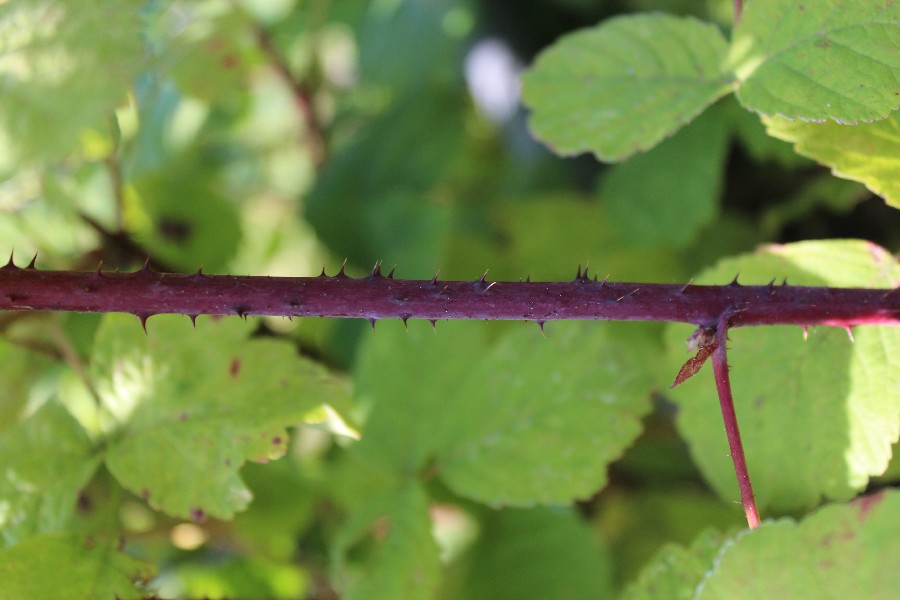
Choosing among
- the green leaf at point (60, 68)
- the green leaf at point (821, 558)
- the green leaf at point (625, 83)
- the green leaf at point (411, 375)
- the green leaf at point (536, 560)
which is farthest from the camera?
the green leaf at point (536, 560)

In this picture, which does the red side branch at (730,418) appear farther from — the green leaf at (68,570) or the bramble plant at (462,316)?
the green leaf at (68,570)

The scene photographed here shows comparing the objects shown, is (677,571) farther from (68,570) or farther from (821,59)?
(68,570)

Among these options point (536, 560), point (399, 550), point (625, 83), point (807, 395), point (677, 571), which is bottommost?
point (536, 560)

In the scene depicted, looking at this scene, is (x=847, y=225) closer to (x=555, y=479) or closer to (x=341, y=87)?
(x=555, y=479)

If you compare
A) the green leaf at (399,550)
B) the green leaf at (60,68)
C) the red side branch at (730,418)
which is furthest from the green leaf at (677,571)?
the green leaf at (60,68)

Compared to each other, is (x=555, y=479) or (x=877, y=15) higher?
(x=877, y=15)

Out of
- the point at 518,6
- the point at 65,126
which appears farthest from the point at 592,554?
the point at 518,6

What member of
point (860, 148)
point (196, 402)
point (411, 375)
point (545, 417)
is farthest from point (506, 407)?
point (860, 148)
